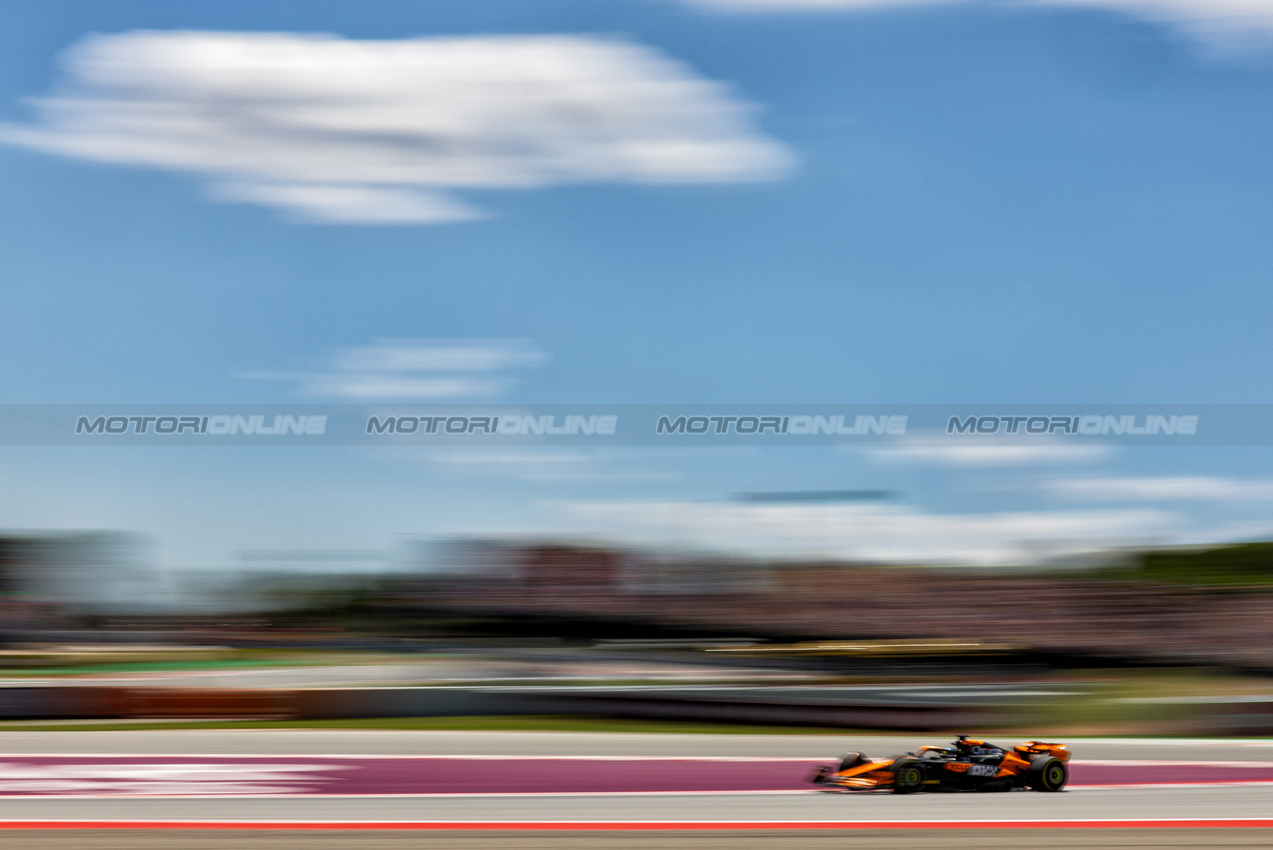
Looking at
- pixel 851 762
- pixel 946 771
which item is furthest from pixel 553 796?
pixel 946 771

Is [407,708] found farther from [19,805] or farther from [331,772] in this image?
[19,805]

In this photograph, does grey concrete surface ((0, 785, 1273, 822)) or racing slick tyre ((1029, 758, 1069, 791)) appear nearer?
grey concrete surface ((0, 785, 1273, 822))

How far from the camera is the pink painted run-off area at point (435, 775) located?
818 centimetres

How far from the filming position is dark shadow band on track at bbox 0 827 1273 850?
19.2 ft

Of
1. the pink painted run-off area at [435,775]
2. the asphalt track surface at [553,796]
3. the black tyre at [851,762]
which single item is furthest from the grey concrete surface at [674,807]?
the pink painted run-off area at [435,775]

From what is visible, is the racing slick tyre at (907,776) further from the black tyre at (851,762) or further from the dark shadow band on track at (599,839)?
the dark shadow band on track at (599,839)

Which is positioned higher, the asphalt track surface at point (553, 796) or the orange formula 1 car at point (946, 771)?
the orange formula 1 car at point (946, 771)

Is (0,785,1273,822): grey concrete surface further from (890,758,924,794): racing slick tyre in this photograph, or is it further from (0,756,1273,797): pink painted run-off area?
(0,756,1273,797): pink painted run-off area

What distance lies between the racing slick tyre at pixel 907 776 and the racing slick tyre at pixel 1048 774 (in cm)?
85

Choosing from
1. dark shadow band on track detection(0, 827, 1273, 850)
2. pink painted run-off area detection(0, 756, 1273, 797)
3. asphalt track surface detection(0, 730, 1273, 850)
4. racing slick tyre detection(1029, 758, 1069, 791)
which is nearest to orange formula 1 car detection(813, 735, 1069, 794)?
racing slick tyre detection(1029, 758, 1069, 791)

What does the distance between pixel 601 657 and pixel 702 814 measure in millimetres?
19278

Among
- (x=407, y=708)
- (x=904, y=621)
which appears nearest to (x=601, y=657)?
(x=904, y=621)

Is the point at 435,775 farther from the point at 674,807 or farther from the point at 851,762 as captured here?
the point at 851,762

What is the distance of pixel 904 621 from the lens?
2858 centimetres
